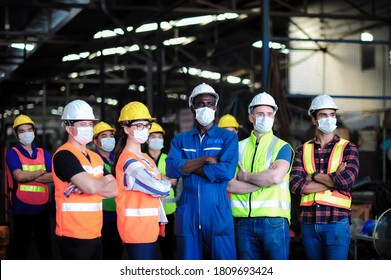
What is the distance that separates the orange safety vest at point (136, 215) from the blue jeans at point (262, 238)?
2.55ft

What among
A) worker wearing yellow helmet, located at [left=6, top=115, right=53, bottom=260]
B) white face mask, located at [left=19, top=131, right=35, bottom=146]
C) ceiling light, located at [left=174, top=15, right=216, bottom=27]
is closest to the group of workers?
worker wearing yellow helmet, located at [left=6, top=115, right=53, bottom=260]

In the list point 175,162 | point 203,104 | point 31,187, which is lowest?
point 31,187

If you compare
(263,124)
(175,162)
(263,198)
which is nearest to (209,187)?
(175,162)

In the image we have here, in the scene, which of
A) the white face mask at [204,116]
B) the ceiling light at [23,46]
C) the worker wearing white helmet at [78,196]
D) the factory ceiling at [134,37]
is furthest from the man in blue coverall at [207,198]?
the ceiling light at [23,46]

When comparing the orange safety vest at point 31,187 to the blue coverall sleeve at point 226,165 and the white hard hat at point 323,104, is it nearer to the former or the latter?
the blue coverall sleeve at point 226,165

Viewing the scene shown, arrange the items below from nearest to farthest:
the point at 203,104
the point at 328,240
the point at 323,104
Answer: the point at 328,240 → the point at 203,104 → the point at 323,104

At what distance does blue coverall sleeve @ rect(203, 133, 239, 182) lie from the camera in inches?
220

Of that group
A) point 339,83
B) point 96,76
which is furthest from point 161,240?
point 96,76

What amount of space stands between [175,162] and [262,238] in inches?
36.6

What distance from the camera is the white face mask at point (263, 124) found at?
605 cm

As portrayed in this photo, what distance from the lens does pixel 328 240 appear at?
5750mm

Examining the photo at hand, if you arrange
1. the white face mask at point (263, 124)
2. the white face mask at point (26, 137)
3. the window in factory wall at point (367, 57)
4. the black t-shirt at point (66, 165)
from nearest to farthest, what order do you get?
the black t-shirt at point (66, 165), the white face mask at point (263, 124), the white face mask at point (26, 137), the window in factory wall at point (367, 57)

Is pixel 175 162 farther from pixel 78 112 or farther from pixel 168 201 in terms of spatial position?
pixel 168 201

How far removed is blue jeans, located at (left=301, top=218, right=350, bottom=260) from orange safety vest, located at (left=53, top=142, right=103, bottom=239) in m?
1.77
